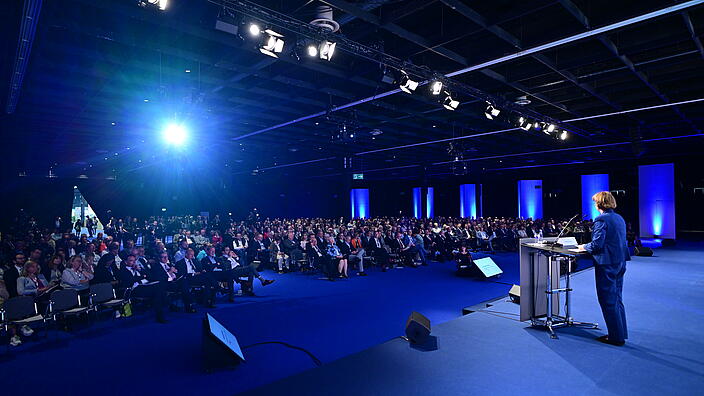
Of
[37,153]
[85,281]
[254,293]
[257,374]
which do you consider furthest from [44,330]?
[37,153]

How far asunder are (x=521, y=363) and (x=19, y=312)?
647 cm

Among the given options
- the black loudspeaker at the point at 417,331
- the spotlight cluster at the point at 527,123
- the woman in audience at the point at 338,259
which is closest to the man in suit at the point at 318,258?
the woman in audience at the point at 338,259

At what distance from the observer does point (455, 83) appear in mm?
7480

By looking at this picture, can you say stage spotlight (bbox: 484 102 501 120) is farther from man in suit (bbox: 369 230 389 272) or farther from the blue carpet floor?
man in suit (bbox: 369 230 389 272)

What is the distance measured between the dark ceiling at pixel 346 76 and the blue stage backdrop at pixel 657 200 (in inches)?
79.7

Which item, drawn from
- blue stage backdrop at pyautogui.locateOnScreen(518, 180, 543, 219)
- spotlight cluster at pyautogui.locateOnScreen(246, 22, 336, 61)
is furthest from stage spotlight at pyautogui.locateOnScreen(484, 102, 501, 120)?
blue stage backdrop at pyautogui.locateOnScreen(518, 180, 543, 219)

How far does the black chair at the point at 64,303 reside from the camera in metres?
5.59

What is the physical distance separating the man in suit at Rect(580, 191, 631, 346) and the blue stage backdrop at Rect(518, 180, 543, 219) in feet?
69.2

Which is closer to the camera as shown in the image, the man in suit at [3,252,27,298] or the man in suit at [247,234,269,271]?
the man in suit at [3,252,27,298]

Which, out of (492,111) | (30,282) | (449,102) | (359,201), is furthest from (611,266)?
(359,201)

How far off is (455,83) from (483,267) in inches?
178

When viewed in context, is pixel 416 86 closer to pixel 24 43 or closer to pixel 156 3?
pixel 156 3

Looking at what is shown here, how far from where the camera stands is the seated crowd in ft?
21.9

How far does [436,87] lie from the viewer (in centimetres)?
721
